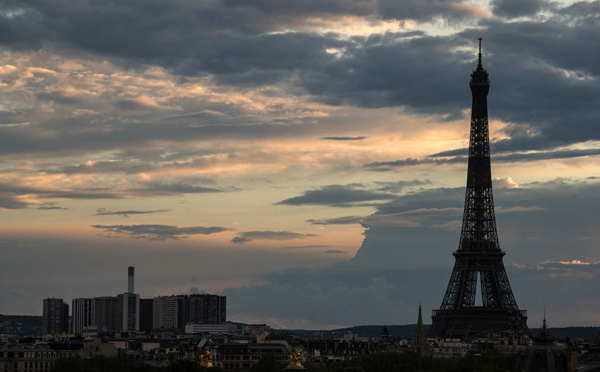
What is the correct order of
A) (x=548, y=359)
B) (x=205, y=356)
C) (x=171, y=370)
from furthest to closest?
(x=171, y=370), (x=548, y=359), (x=205, y=356)

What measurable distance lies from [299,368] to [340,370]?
53793mm

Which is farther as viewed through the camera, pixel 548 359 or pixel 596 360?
pixel 596 360

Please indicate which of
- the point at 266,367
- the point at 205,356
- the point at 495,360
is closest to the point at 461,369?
the point at 495,360

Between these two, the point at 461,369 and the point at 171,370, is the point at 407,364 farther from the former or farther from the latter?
the point at 171,370

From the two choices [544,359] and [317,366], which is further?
[317,366]

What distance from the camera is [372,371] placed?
196750 millimetres

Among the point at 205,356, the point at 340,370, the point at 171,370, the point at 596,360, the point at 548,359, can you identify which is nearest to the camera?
the point at 205,356

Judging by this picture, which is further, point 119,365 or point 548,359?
point 119,365

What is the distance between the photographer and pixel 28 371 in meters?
197

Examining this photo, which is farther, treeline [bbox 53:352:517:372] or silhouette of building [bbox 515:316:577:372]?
treeline [bbox 53:352:517:372]

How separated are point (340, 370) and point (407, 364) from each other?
26019mm

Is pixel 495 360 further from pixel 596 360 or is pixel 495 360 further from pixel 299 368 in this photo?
pixel 299 368

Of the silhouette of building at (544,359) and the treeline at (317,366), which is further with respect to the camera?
the treeline at (317,366)

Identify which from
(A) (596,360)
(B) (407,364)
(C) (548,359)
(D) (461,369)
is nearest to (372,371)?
(B) (407,364)
